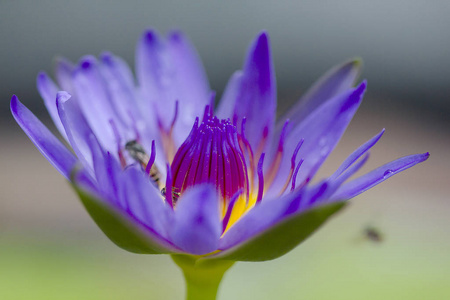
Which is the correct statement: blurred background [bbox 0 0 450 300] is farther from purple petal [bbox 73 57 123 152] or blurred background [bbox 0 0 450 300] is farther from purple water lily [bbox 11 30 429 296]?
purple petal [bbox 73 57 123 152]

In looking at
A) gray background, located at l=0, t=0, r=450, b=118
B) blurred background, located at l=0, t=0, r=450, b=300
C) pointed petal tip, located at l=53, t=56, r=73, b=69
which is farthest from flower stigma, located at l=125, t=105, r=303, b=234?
gray background, located at l=0, t=0, r=450, b=118

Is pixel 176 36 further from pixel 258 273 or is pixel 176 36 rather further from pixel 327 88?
pixel 258 273

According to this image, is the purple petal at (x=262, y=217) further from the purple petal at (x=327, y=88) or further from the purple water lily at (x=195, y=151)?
the purple petal at (x=327, y=88)

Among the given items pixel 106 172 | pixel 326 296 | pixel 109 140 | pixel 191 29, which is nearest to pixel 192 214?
pixel 106 172

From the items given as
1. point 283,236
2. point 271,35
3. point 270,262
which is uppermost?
point 283,236

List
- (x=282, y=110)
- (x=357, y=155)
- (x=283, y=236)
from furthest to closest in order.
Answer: (x=282, y=110) < (x=357, y=155) < (x=283, y=236)

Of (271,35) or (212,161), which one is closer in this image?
(212,161)

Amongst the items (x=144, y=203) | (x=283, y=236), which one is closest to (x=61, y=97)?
(x=144, y=203)

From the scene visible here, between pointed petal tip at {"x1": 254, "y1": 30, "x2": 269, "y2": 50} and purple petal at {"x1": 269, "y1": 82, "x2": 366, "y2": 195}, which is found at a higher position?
pointed petal tip at {"x1": 254, "y1": 30, "x2": 269, "y2": 50}
